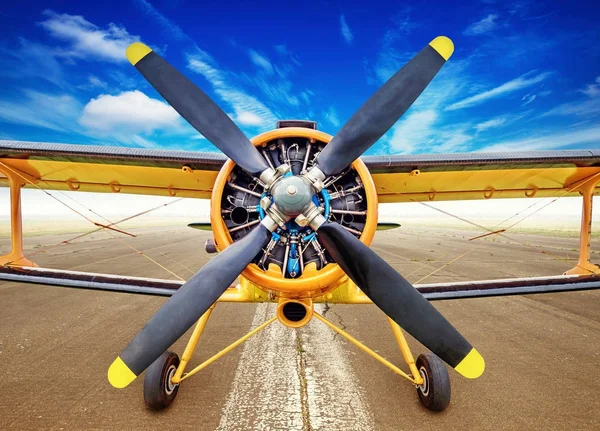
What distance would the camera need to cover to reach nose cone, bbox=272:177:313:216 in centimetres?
220

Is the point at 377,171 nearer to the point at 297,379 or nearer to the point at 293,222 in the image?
the point at 293,222

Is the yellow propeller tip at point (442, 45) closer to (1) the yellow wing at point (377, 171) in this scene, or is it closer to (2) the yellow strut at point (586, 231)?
(1) the yellow wing at point (377, 171)

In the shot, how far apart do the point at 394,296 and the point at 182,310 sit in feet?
5.49

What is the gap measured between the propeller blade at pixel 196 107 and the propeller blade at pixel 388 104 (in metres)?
0.66

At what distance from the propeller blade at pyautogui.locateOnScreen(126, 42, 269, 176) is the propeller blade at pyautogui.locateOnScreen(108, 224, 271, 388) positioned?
26.7 inches

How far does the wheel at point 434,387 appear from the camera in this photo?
2.94 meters

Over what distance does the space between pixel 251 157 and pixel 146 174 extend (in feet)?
7.14

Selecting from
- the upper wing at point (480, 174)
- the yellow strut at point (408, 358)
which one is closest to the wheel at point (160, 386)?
the yellow strut at point (408, 358)

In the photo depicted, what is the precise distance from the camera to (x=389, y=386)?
3.40m

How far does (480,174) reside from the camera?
387cm

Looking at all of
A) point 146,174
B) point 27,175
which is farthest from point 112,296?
point 146,174

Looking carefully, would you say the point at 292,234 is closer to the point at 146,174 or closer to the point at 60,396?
the point at 146,174

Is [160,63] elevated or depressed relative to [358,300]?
elevated

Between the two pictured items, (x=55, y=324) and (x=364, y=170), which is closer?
(x=364, y=170)
